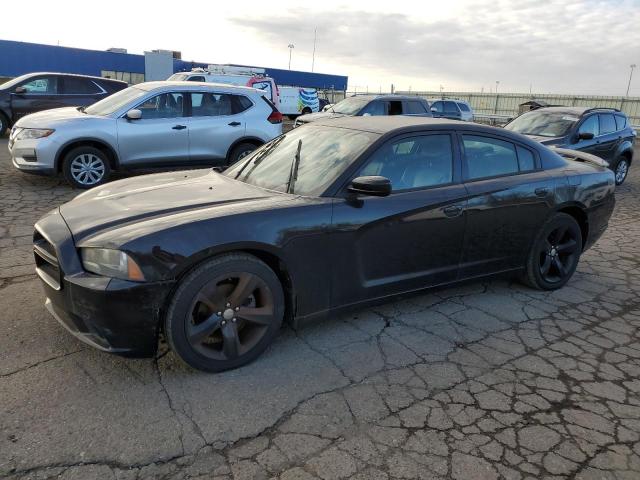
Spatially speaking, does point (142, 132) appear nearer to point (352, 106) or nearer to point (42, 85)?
point (42, 85)

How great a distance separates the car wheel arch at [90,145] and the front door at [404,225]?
5745mm

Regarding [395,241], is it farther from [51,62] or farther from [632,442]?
[51,62]

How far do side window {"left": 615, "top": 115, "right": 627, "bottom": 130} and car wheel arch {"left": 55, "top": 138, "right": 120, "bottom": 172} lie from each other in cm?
1030

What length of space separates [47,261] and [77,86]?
10.7 meters

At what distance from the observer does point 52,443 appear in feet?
7.93

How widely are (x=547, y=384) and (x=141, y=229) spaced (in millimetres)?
2658

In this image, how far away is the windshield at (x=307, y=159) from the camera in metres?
3.54

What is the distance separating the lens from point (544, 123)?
1020 cm

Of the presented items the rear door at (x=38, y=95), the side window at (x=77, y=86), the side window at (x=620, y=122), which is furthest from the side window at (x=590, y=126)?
the rear door at (x=38, y=95)

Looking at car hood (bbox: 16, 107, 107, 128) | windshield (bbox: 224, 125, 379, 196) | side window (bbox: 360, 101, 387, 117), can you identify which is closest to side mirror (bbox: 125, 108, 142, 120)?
car hood (bbox: 16, 107, 107, 128)

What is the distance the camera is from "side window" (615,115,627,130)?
436 inches

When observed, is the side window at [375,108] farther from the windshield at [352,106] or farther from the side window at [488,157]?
the side window at [488,157]

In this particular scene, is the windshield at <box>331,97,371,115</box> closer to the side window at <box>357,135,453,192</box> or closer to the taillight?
the taillight

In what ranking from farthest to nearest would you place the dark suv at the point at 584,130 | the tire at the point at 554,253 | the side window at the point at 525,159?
the dark suv at the point at 584,130, the tire at the point at 554,253, the side window at the point at 525,159
